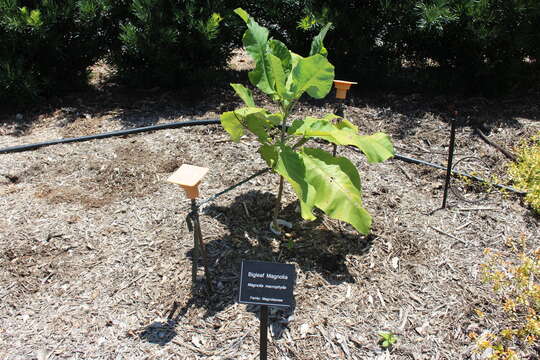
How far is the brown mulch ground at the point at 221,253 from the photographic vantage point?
2.66 metres

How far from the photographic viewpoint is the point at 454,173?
418 cm

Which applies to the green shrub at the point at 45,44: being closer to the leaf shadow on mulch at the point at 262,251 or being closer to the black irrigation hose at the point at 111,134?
the black irrigation hose at the point at 111,134

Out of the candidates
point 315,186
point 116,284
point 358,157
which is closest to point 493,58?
point 358,157

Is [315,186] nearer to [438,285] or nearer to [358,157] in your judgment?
[438,285]

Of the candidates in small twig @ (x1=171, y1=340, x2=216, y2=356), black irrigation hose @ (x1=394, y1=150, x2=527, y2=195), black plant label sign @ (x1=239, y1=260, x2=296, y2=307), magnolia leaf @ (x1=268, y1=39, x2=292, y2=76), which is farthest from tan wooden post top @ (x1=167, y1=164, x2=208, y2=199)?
black irrigation hose @ (x1=394, y1=150, x2=527, y2=195)

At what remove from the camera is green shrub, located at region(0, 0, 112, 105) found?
16.7ft

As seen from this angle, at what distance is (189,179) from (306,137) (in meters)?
0.92

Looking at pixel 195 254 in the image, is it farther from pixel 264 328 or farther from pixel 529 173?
pixel 529 173

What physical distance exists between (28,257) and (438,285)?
9.83 feet

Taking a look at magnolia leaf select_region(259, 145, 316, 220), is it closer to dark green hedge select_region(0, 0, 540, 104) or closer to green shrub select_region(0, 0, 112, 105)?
dark green hedge select_region(0, 0, 540, 104)

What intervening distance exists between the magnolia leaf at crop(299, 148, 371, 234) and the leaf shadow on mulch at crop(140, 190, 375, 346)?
0.60 m

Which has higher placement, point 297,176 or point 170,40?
point 170,40

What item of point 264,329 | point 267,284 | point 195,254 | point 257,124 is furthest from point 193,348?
point 257,124

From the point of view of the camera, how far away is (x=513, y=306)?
8.63 feet
